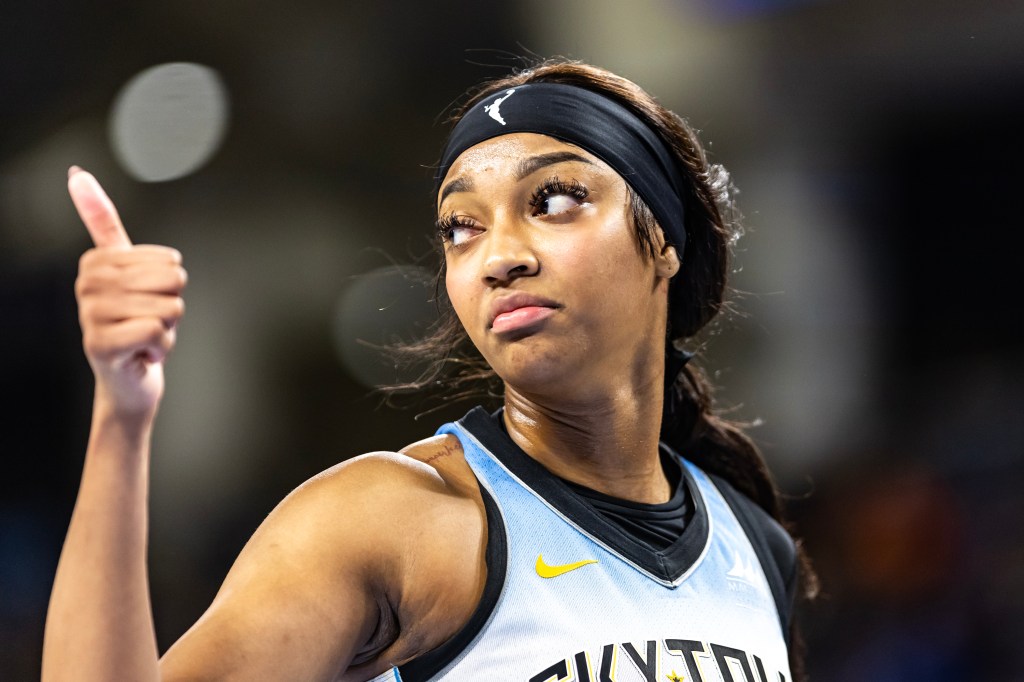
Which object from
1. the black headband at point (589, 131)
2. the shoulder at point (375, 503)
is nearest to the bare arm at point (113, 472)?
the shoulder at point (375, 503)

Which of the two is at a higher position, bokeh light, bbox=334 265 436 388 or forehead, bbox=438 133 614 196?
bokeh light, bbox=334 265 436 388

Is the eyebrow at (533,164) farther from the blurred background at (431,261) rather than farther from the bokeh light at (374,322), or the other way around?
the bokeh light at (374,322)

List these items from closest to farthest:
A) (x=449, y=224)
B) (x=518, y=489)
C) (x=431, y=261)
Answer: (x=518, y=489)
(x=449, y=224)
(x=431, y=261)

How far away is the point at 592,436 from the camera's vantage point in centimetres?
204

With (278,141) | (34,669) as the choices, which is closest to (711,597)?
(34,669)

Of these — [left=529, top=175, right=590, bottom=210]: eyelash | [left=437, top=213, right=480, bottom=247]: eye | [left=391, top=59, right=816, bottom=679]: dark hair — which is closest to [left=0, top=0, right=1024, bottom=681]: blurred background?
[left=391, top=59, right=816, bottom=679]: dark hair

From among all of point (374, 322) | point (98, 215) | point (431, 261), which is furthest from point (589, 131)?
point (431, 261)

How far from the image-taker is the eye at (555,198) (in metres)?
Result: 1.89

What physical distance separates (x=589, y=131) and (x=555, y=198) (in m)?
0.19

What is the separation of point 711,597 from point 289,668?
0.89m

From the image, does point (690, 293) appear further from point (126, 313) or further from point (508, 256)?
point (126, 313)

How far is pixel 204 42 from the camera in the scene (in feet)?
14.1

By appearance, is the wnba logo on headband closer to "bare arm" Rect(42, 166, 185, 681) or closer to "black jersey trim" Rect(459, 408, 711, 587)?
"black jersey trim" Rect(459, 408, 711, 587)

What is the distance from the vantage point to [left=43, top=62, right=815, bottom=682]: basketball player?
1136mm
